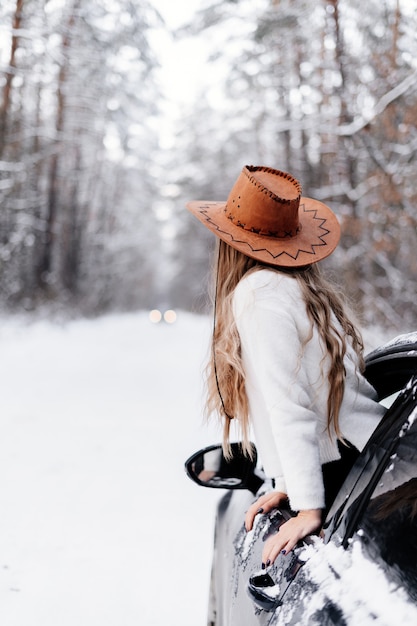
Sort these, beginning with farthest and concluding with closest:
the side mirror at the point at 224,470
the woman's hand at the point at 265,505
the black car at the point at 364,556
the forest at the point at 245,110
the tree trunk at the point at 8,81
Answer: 1. the tree trunk at the point at 8,81
2. the forest at the point at 245,110
3. the side mirror at the point at 224,470
4. the woman's hand at the point at 265,505
5. the black car at the point at 364,556

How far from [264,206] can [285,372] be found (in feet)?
1.77

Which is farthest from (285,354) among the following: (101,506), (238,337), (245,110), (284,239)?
(245,110)

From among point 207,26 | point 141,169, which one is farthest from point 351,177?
point 141,169

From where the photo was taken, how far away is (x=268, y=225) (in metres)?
1.89

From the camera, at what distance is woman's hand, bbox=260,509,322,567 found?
4.70ft

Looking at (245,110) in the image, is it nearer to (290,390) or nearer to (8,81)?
(8,81)

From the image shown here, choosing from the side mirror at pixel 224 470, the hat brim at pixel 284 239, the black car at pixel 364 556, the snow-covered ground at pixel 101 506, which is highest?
the hat brim at pixel 284 239

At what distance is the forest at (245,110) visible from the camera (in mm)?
12328

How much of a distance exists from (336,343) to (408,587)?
823 mm

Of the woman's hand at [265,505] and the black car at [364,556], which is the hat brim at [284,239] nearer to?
the black car at [364,556]

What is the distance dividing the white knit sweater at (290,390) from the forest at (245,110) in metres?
1.28

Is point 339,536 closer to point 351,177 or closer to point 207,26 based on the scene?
point 351,177

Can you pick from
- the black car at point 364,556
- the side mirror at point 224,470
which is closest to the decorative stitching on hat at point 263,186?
the black car at point 364,556

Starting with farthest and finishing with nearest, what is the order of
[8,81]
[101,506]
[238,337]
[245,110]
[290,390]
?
[245,110], [8,81], [101,506], [238,337], [290,390]
